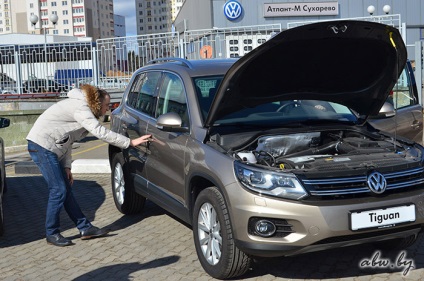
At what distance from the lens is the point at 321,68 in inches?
192

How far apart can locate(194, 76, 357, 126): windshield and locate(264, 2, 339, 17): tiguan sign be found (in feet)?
76.2

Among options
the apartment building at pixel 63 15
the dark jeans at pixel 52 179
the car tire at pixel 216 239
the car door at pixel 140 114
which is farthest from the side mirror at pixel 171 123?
the apartment building at pixel 63 15

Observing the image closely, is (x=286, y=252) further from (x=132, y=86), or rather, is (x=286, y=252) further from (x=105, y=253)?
(x=132, y=86)

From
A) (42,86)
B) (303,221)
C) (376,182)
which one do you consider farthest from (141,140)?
(42,86)

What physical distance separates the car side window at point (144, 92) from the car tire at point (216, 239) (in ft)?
5.58

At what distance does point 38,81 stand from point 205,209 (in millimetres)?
15095

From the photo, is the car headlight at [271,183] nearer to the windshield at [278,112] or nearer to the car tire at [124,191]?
the windshield at [278,112]

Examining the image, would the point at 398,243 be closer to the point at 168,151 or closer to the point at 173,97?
the point at 168,151

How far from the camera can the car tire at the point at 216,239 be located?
4.18 meters

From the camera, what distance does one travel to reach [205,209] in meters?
4.50

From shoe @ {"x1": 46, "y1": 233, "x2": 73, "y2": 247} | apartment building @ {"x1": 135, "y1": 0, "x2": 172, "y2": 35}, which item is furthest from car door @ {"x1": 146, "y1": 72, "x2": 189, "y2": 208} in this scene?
apartment building @ {"x1": 135, "y1": 0, "x2": 172, "y2": 35}

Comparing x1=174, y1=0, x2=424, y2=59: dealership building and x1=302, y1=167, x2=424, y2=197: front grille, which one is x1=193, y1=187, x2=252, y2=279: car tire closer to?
x1=302, y1=167, x2=424, y2=197: front grille

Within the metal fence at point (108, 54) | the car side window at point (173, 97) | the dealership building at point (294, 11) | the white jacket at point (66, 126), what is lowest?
the white jacket at point (66, 126)

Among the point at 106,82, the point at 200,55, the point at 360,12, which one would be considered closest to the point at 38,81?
the point at 106,82
